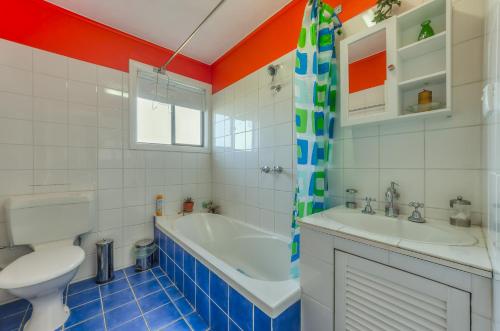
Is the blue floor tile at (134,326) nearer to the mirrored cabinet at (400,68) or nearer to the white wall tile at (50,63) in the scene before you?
the mirrored cabinet at (400,68)

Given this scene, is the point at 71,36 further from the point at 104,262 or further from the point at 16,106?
the point at 104,262

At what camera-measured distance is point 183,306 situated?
4.90ft

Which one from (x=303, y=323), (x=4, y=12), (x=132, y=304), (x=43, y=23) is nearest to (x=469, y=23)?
(x=303, y=323)

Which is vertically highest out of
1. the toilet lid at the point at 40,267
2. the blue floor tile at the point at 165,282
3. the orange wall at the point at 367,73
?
the orange wall at the point at 367,73

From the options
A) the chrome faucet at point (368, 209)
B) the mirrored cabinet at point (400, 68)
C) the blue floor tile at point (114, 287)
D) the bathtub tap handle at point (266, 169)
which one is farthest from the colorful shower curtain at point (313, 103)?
the blue floor tile at point (114, 287)

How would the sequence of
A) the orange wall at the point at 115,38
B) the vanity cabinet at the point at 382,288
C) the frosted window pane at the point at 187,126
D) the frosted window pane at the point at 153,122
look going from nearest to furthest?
the vanity cabinet at the point at 382,288, the orange wall at the point at 115,38, the frosted window pane at the point at 153,122, the frosted window pane at the point at 187,126

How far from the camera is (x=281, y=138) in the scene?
70.4 inches

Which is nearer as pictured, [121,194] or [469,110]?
[469,110]

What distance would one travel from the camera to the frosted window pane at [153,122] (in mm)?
2219

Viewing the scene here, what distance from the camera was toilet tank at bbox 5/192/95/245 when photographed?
4.75 feet

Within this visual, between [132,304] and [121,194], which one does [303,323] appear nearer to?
[132,304]

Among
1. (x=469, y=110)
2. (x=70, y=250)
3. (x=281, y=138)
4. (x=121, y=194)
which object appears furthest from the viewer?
(x=121, y=194)

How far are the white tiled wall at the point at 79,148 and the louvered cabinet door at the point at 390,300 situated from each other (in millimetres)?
2019

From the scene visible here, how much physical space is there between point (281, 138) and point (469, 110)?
115 cm
